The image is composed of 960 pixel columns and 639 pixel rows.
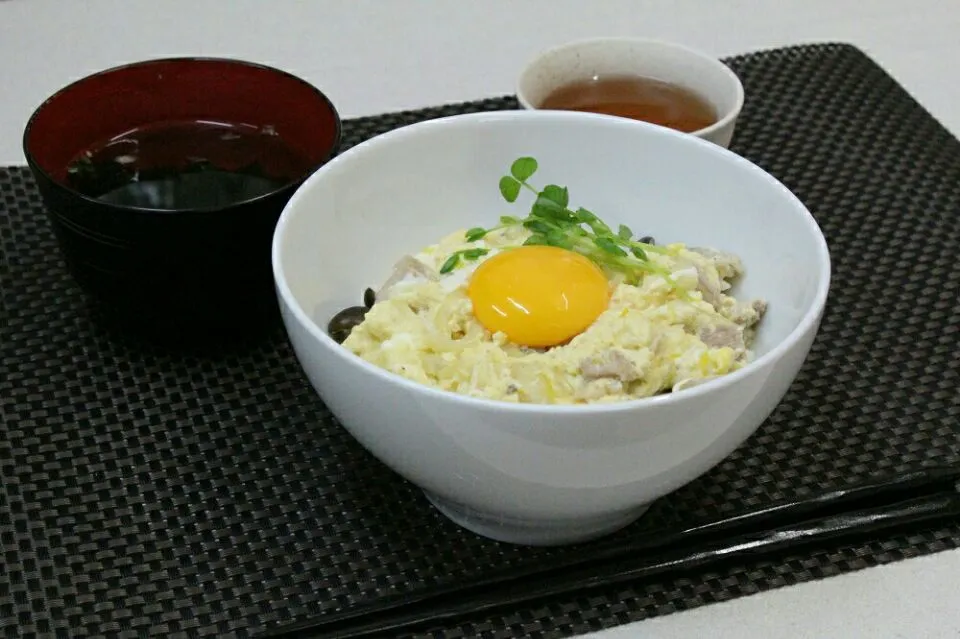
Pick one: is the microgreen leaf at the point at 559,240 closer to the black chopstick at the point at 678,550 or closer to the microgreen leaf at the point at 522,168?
the microgreen leaf at the point at 522,168

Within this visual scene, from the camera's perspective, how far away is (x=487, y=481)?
3.46 feet

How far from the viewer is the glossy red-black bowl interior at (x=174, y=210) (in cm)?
131

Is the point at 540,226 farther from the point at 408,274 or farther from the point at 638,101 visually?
the point at 638,101

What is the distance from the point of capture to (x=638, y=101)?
1764mm

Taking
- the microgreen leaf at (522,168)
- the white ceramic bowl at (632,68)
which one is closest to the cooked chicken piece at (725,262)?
the microgreen leaf at (522,168)

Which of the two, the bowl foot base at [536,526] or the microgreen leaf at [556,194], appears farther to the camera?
the microgreen leaf at [556,194]

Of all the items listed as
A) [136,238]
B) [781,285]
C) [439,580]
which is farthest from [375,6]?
[439,580]

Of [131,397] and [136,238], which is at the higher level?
[136,238]

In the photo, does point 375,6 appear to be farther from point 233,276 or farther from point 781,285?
point 781,285

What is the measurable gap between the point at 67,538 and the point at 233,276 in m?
0.36

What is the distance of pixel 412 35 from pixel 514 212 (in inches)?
39.2

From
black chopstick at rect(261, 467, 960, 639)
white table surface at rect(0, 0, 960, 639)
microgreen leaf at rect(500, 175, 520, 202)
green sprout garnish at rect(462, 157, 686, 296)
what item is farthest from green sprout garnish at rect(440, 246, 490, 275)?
white table surface at rect(0, 0, 960, 639)

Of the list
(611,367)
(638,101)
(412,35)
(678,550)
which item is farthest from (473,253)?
(412,35)

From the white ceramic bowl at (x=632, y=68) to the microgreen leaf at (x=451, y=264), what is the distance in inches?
17.2
